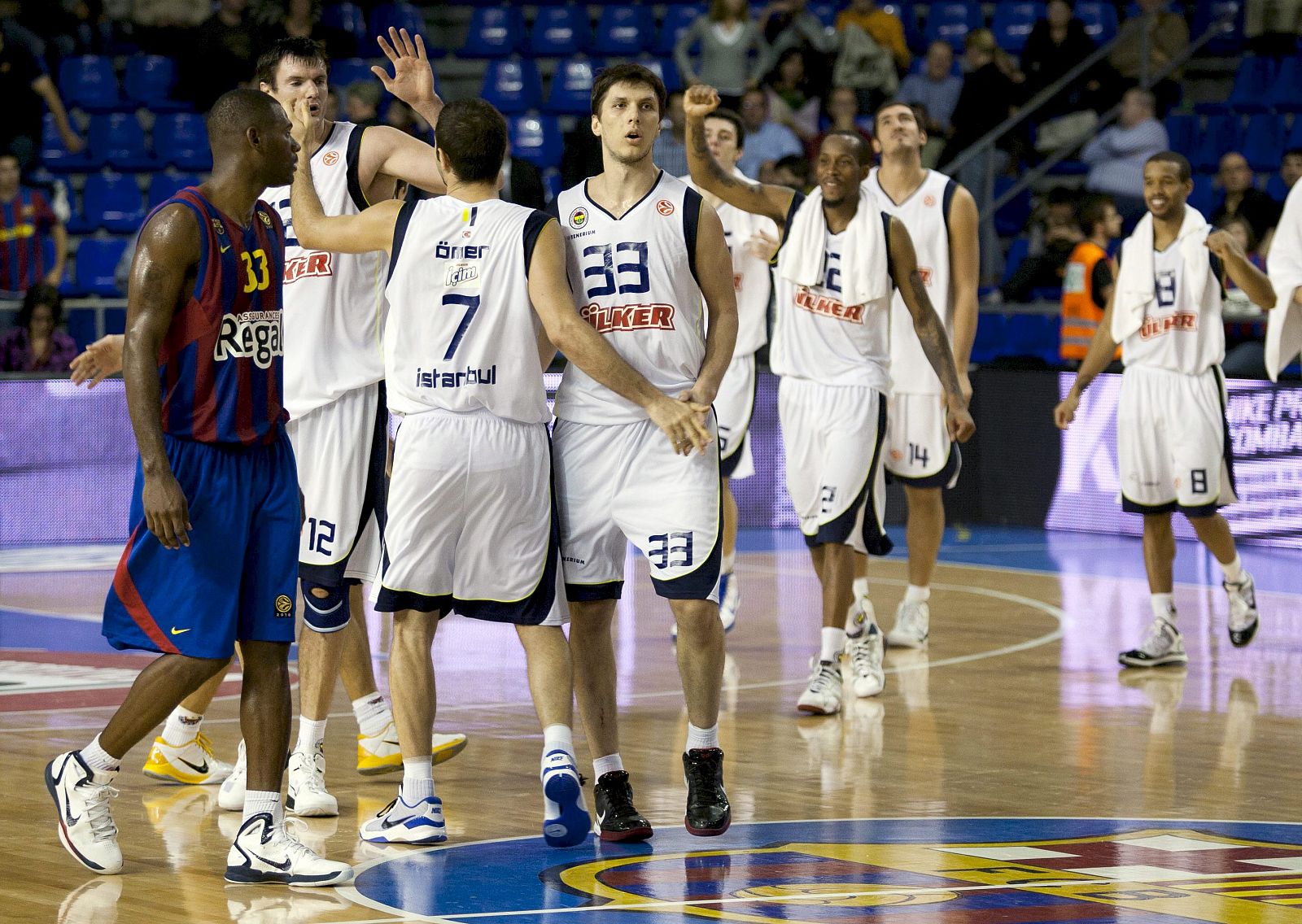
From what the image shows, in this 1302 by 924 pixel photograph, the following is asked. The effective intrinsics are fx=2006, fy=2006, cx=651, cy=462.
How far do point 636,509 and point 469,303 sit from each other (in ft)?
Answer: 2.55

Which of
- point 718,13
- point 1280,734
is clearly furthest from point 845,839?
point 718,13

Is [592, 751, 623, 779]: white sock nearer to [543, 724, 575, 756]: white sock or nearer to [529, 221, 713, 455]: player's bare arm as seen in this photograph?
[543, 724, 575, 756]: white sock

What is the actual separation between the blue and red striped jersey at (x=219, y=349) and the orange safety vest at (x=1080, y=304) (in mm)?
10047

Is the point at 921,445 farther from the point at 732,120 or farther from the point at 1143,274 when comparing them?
the point at 732,120

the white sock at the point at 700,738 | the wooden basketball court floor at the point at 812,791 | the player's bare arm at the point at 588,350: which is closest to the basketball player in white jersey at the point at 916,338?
the wooden basketball court floor at the point at 812,791

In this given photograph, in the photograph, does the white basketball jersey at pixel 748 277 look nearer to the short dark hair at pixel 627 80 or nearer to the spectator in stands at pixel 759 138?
the short dark hair at pixel 627 80

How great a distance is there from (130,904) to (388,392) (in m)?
1.67

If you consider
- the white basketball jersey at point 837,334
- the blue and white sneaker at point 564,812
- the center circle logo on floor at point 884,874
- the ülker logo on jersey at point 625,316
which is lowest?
the center circle logo on floor at point 884,874

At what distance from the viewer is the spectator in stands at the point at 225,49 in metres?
17.4

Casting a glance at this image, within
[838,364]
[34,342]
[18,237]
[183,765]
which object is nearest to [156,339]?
[183,765]

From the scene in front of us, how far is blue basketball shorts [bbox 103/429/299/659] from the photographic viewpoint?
5.25 metres

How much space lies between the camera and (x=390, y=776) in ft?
22.6

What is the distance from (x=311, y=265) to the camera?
21.5 feet

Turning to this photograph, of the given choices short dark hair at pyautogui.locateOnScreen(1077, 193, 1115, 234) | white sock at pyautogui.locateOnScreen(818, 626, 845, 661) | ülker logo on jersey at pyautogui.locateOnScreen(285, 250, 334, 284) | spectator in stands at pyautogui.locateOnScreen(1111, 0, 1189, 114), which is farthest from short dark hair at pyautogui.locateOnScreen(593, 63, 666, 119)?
spectator in stands at pyautogui.locateOnScreen(1111, 0, 1189, 114)
